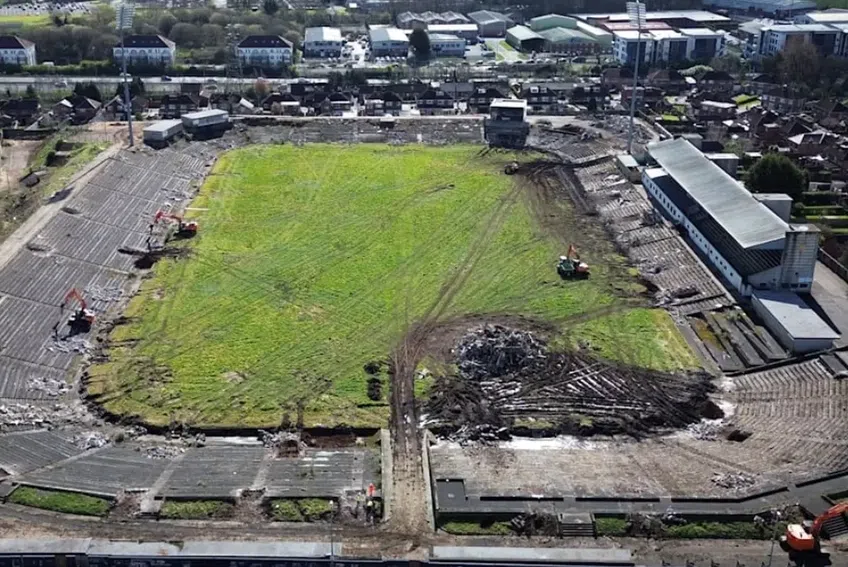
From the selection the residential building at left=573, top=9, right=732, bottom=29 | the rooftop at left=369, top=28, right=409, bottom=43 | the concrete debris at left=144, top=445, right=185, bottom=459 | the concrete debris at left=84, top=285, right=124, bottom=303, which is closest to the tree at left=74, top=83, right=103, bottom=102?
the rooftop at left=369, top=28, right=409, bottom=43

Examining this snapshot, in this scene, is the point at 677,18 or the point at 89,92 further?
the point at 677,18

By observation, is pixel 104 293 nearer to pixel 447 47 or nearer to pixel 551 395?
pixel 551 395

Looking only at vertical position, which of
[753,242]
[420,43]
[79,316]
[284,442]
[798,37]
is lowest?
[284,442]

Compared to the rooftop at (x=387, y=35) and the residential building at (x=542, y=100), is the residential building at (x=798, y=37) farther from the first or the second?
the rooftop at (x=387, y=35)

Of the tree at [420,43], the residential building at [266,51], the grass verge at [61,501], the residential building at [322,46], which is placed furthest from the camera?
the residential building at [322,46]

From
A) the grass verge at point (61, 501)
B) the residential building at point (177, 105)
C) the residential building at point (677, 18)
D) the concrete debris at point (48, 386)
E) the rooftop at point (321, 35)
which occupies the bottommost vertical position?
the grass verge at point (61, 501)

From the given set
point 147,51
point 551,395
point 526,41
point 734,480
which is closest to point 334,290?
point 551,395

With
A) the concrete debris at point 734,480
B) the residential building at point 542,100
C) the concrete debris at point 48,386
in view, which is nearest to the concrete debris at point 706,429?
the concrete debris at point 734,480

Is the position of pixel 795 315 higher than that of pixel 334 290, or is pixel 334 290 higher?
pixel 795 315
